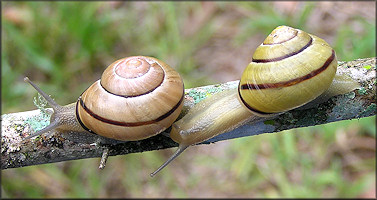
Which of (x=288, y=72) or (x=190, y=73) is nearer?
(x=288, y=72)

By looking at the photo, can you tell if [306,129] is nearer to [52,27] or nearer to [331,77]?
[331,77]

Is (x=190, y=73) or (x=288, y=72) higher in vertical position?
(x=288, y=72)

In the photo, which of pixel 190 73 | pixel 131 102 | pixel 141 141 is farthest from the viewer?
pixel 190 73

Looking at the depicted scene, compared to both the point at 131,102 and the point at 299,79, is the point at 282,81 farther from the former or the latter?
the point at 131,102

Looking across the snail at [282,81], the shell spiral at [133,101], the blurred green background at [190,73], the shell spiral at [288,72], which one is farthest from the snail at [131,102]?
the blurred green background at [190,73]

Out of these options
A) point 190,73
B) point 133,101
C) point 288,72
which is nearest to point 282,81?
point 288,72

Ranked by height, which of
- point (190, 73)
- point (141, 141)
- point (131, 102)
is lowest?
point (190, 73)
